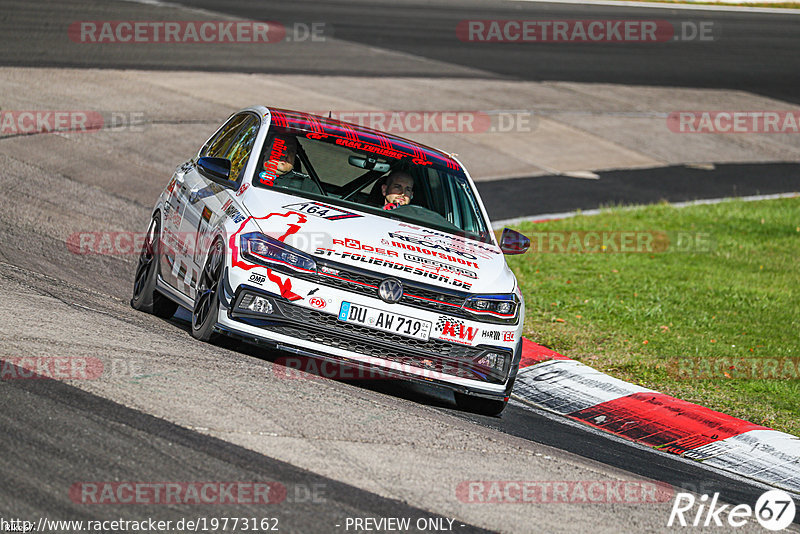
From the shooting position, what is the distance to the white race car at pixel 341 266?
696 centimetres

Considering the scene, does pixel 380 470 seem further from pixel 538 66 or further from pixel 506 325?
pixel 538 66

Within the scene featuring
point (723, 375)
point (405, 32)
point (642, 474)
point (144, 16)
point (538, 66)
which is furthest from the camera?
point (405, 32)

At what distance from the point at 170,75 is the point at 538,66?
9.78 meters

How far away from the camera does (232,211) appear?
7500mm

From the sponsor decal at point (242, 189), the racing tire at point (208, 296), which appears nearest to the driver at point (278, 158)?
the sponsor decal at point (242, 189)

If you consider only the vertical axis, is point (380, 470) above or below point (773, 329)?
above

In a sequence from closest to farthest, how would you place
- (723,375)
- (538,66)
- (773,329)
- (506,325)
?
(506,325), (723,375), (773,329), (538,66)

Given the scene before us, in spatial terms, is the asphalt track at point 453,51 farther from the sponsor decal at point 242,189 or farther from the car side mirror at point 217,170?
the sponsor decal at point 242,189

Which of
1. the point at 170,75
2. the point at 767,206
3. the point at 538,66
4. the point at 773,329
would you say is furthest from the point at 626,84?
the point at 773,329

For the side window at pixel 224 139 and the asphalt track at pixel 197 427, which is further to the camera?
the side window at pixel 224 139

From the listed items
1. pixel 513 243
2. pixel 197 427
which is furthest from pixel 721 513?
pixel 513 243

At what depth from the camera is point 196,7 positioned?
88.7 ft

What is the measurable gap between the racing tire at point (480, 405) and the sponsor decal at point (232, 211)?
188 cm

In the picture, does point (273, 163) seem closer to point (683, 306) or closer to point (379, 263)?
point (379, 263)
